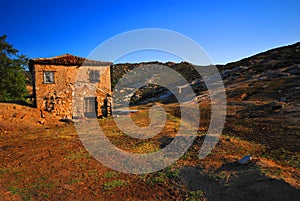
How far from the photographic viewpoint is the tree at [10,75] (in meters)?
26.0

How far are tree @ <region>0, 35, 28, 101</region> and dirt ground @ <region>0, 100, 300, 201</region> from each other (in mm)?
15633

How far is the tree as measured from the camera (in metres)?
26.0

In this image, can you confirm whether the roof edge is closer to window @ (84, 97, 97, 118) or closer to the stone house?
the stone house

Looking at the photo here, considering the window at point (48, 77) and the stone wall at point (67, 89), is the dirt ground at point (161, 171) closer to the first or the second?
the stone wall at point (67, 89)

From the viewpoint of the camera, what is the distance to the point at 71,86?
20.1 meters

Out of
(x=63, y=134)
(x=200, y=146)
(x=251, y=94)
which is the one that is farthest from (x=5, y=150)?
(x=251, y=94)

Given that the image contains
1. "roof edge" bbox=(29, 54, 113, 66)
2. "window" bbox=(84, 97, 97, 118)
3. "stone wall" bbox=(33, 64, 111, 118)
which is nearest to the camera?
"roof edge" bbox=(29, 54, 113, 66)

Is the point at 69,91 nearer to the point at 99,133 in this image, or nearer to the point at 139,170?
the point at 99,133

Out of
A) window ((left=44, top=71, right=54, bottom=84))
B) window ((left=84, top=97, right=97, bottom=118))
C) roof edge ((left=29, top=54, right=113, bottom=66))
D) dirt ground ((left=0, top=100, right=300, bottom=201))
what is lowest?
dirt ground ((left=0, top=100, right=300, bottom=201))

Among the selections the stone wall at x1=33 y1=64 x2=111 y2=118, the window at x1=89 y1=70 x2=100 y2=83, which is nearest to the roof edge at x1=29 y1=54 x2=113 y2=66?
the stone wall at x1=33 y1=64 x2=111 y2=118

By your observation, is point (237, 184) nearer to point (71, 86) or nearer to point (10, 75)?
point (71, 86)

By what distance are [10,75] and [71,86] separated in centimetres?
1139

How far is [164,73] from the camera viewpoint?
71.3 m

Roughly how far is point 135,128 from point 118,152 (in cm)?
464
